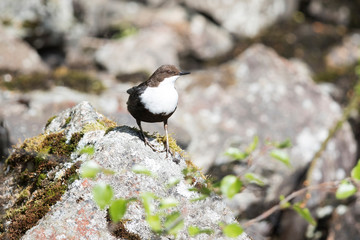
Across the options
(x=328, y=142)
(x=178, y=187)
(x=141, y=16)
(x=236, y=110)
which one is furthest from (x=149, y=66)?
(x=178, y=187)

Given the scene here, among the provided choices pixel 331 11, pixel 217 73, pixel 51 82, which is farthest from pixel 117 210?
pixel 331 11

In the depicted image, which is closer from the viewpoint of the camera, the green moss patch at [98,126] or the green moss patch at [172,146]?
the green moss patch at [172,146]

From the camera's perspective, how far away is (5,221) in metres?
3.42

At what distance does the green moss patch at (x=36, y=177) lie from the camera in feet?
10.6

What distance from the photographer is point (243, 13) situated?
1254 cm

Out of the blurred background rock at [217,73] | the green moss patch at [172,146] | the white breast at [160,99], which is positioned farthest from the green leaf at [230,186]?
the blurred background rock at [217,73]

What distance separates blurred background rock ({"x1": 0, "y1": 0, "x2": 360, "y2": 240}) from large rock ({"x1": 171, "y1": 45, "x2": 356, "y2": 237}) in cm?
2

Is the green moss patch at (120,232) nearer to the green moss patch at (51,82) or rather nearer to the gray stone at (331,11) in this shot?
the green moss patch at (51,82)

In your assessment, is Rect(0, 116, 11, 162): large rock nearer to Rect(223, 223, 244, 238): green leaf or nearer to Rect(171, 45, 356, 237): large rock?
Rect(171, 45, 356, 237): large rock

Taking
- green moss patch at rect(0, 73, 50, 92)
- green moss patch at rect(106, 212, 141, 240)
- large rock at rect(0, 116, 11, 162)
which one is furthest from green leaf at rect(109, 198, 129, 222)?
green moss patch at rect(0, 73, 50, 92)

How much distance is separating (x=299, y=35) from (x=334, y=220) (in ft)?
Result: 24.5

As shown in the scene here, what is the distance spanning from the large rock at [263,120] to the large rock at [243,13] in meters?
3.70

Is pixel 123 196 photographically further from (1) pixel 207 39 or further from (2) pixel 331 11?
(2) pixel 331 11

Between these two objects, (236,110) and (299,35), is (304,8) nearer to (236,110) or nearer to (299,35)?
(299,35)
